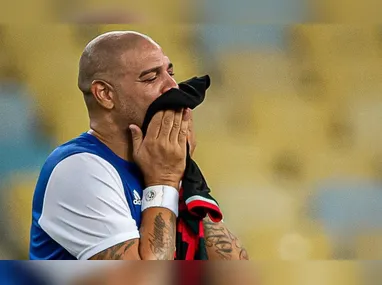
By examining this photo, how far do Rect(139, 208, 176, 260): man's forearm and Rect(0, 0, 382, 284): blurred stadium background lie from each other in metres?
0.38

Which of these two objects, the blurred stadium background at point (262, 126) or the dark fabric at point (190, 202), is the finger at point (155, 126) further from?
the blurred stadium background at point (262, 126)

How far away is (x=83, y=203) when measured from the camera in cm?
69

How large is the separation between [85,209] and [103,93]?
176 mm

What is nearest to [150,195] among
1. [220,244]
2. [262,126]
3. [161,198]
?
[161,198]

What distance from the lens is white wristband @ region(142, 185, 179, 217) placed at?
711 millimetres

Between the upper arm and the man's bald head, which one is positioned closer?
the upper arm

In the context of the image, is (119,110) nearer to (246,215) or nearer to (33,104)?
(33,104)

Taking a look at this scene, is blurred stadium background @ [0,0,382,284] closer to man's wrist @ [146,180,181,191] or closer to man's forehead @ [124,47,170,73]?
man's forehead @ [124,47,170,73]

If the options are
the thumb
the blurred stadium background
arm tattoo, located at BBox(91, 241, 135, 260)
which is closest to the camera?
arm tattoo, located at BBox(91, 241, 135, 260)

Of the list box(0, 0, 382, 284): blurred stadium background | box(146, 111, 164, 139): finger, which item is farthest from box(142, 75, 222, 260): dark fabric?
box(0, 0, 382, 284): blurred stadium background

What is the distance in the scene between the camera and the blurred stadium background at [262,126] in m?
1.00

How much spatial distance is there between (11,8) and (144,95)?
44 cm

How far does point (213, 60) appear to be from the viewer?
1.09m

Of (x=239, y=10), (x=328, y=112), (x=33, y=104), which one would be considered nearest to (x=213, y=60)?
(x=328, y=112)
